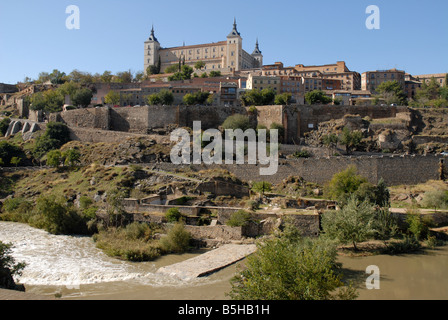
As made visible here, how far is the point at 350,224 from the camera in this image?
20719 mm

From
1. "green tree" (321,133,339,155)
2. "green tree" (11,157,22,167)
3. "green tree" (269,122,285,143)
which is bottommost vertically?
"green tree" (11,157,22,167)

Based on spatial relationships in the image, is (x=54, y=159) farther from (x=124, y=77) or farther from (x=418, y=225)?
(x=124, y=77)

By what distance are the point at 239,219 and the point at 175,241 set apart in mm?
3604

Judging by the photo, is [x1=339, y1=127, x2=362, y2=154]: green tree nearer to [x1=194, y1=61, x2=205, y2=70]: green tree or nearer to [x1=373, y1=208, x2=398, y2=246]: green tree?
[x1=373, y1=208, x2=398, y2=246]: green tree

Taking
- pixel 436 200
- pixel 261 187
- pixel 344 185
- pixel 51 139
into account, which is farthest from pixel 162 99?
pixel 436 200

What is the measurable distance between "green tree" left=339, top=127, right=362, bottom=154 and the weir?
18.9 meters

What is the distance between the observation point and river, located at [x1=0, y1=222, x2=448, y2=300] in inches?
627

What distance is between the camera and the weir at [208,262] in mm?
18078

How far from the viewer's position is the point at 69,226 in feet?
83.5

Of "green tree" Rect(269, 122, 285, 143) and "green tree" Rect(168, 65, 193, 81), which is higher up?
"green tree" Rect(168, 65, 193, 81)

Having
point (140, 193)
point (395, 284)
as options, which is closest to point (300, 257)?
point (395, 284)

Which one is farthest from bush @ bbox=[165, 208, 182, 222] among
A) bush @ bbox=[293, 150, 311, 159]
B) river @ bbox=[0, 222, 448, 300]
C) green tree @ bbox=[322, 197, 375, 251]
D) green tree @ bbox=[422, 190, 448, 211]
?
green tree @ bbox=[422, 190, 448, 211]
